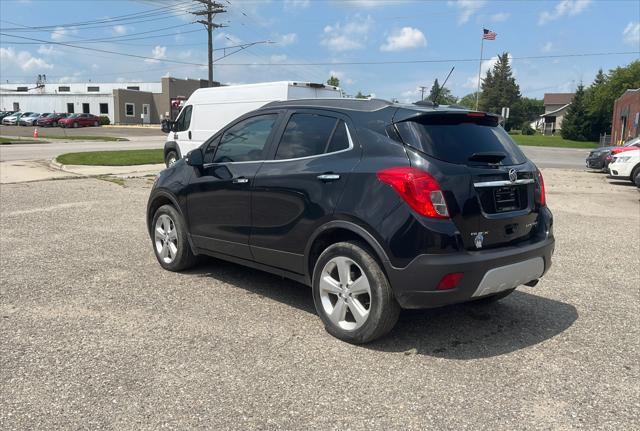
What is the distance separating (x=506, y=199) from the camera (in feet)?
13.0

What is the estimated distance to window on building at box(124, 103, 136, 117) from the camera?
69869mm

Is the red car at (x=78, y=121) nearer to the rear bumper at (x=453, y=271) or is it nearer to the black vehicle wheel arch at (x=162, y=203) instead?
the black vehicle wheel arch at (x=162, y=203)

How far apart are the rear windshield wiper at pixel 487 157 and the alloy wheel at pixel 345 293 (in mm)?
1127

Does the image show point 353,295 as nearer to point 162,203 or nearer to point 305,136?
point 305,136

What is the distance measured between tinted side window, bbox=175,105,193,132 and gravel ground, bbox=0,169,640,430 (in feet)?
32.9

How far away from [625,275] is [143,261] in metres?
5.44

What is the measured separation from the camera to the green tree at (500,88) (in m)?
114

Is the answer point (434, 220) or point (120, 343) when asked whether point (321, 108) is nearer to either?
point (434, 220)

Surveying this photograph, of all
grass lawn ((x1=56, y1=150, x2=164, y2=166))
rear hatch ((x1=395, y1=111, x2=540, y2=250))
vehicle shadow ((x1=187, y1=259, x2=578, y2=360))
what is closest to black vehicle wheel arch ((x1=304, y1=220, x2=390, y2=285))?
rear hatch ((x1=395, y1=111, x2=540, y2=250))

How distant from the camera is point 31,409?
304 centimetres

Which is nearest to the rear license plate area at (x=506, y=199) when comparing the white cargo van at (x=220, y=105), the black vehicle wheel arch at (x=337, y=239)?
the black vehicle wheel arch at (x=337, y=239)

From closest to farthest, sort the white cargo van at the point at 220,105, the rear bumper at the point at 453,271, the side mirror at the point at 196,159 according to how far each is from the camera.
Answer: the rear bumper at the point at 453,271 < the side mirror at the point at 196,159 < the white cargo van at the point at 220,105

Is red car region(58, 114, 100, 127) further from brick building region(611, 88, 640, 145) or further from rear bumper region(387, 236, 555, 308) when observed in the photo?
rear bumper region(387, 236, 555, 308)

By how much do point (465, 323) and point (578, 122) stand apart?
242ft
